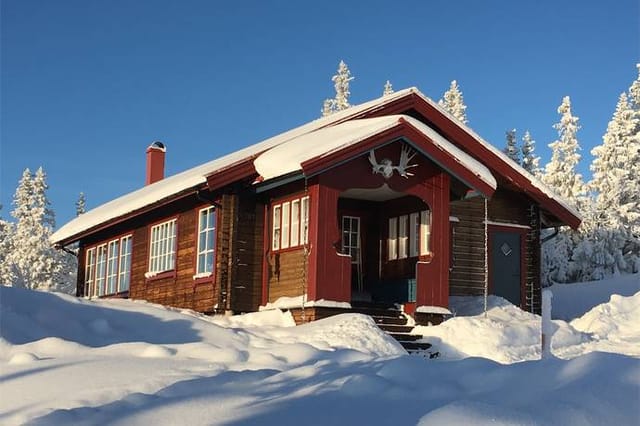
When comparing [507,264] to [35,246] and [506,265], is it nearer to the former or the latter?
[506,265]

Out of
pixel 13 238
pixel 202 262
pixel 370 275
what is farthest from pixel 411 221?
pixel 13 238

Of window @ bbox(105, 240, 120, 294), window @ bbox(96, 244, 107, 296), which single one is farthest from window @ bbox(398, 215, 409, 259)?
window @ bbox(96, 244, 107, 296)

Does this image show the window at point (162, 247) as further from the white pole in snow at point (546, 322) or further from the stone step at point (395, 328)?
the white pole in snow at point (546, 322)

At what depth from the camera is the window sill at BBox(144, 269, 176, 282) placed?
19.8 m

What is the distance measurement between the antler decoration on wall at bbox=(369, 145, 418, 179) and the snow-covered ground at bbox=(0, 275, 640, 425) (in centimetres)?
344

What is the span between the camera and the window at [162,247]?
20.0m

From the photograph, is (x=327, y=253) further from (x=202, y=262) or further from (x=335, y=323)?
(x=202, y=262)

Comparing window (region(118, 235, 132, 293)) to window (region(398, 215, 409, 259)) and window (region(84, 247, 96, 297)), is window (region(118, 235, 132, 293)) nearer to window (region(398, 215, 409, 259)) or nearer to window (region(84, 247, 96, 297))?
window (region(84, 247, 96, 297))

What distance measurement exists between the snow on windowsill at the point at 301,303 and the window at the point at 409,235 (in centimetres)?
248

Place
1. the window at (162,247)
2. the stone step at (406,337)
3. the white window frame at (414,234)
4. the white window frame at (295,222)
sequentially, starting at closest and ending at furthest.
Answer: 1. the stone step at (406,337)
2. the white window frame at (295,222)
3. the white window frame at (414,234)
4. the window at (162,247)

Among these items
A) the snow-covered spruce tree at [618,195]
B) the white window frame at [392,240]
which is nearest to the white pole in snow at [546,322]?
the white window frame at [392,240]

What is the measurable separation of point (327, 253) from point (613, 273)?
22.5 metres

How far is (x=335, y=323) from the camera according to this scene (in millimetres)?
13156

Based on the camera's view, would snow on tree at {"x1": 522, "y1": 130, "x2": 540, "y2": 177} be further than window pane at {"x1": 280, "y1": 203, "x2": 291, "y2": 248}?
Yes
